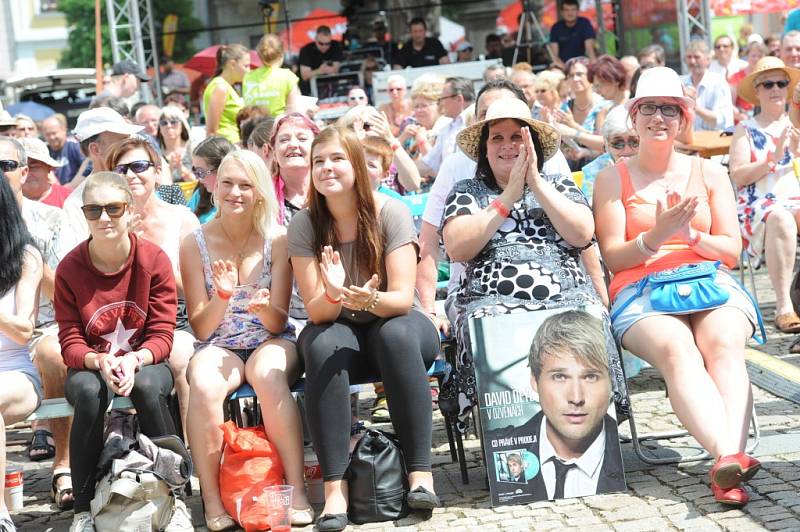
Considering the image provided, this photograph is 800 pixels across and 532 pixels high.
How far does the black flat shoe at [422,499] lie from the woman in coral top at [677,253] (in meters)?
1.07

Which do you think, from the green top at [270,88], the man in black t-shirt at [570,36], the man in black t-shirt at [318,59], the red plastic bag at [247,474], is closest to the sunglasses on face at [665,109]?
the red plastic bag at [247,474]

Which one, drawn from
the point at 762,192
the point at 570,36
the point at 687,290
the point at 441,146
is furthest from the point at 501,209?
the point at 570,36

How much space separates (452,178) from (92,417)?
219 cm

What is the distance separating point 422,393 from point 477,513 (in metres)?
0.53

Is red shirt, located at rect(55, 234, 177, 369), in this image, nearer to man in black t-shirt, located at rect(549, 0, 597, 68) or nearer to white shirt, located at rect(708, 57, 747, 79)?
white shirt, located at rect(708, 57, 747, 79)

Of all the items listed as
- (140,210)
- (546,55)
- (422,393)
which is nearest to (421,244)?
(422,393)

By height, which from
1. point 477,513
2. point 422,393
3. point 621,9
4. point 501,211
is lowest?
point 477,513

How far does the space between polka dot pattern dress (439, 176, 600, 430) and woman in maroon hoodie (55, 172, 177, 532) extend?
126 centimetres

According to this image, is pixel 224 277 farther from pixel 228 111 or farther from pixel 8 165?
pixel 228 111

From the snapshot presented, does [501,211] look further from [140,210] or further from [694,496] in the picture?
[140,210]

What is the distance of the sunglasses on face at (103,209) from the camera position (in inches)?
187

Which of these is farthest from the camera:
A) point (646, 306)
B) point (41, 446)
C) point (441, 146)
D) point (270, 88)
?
point (270, 88)

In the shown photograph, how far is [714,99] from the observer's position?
11047 millimetres

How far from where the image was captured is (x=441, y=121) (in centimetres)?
918
